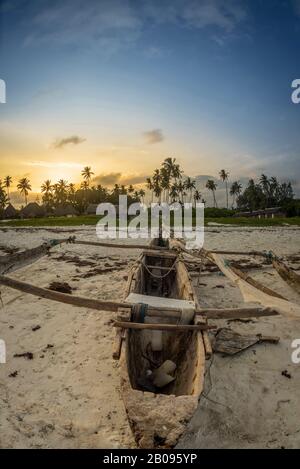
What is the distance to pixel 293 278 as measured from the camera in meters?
5.33

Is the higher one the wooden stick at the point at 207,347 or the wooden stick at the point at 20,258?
the wooden stick at the point at 20,258

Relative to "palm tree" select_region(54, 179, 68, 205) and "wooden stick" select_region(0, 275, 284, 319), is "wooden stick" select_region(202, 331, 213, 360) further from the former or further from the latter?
"palm tree" select_region(54, 179, 68, 205)

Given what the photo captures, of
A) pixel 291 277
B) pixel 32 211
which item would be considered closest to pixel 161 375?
pixel 291 277

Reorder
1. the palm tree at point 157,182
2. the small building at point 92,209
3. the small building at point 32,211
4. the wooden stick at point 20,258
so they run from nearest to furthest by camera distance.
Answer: the wooden stick at point 20,258
the small building at point 32,211
the small building at point 92,209
the palm tree at point 157,182

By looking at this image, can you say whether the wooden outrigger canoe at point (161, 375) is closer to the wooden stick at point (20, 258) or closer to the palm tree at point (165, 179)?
the wooden stick at point (20, 258)

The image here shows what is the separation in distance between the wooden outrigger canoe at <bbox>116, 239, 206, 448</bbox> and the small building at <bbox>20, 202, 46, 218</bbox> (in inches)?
2098

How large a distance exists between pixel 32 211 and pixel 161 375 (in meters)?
56.1

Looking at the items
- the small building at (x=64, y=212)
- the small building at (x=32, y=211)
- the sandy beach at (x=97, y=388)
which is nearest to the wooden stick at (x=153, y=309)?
the sandy beach at (x=97, y=388)

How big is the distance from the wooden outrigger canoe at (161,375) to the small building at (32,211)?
175ft

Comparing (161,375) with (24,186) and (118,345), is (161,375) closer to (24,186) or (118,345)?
(118,345)

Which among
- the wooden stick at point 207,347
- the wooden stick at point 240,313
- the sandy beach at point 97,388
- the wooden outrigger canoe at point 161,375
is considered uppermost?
the wooden stick at point 240,313

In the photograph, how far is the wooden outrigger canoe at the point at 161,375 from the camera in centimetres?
216

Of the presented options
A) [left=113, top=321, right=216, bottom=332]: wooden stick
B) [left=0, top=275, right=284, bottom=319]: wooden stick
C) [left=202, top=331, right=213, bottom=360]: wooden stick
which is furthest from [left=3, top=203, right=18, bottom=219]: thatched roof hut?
[left=202, top=331, right=213, bottom=360]: wooden stick

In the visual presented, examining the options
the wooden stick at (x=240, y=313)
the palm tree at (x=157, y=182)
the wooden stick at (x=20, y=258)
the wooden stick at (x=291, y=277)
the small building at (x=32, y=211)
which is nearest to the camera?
the wooden stick at (x=240, y=313)
